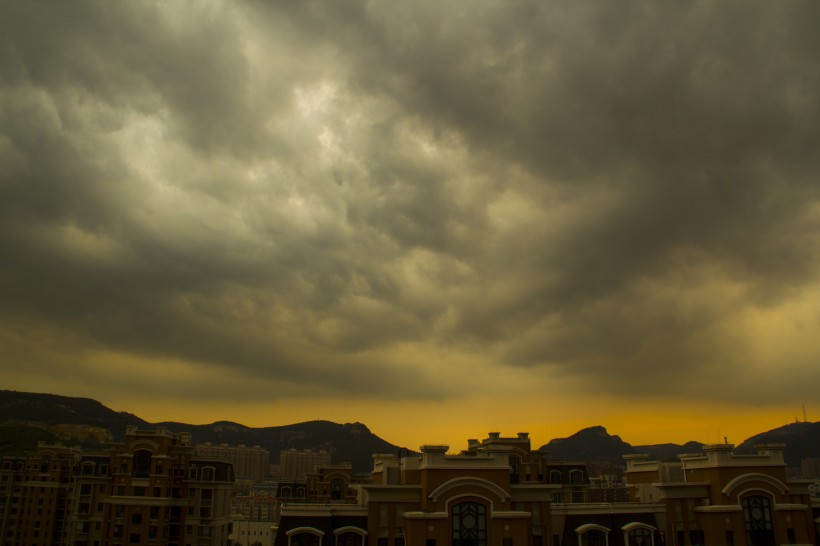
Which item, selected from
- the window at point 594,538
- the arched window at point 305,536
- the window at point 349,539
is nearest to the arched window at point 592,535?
the window at point 594,538

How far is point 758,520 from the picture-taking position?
165 feet

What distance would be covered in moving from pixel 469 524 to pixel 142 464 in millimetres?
39344

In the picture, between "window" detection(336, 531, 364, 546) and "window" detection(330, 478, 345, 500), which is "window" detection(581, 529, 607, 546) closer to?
"window" detection(336, 531, 364, 546)

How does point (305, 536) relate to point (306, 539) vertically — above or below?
above

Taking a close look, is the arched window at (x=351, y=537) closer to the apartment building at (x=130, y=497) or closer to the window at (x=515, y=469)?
the window at (x=515, y=469)

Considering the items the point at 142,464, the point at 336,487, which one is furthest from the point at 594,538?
the point at 336,487

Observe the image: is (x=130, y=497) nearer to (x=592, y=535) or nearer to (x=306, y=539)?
(x=306, y=539)

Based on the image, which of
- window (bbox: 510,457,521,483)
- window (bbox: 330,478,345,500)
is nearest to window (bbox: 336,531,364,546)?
window (bbox: 510,457,521,483)

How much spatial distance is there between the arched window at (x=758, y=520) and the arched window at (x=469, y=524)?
22.5 meters

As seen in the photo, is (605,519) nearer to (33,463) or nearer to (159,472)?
(159,472)

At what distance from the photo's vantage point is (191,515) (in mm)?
69875

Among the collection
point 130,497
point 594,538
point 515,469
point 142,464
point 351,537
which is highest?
point 142,464

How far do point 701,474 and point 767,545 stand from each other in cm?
702

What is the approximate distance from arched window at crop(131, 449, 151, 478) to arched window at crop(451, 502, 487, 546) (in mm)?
37887
